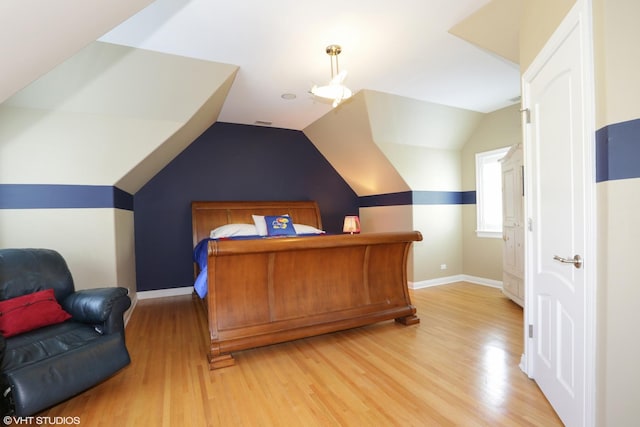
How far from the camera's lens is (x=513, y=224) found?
12.4ft

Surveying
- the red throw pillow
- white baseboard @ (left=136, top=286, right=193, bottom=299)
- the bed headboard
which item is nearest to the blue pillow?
the bed headboard

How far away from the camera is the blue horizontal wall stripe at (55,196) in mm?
2717

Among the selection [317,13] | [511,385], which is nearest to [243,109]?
[317,13]

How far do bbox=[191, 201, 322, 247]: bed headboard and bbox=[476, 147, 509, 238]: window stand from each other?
2675 millimetres

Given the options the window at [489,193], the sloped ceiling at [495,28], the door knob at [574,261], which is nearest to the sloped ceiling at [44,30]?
the sloped ceiling at [495,28]

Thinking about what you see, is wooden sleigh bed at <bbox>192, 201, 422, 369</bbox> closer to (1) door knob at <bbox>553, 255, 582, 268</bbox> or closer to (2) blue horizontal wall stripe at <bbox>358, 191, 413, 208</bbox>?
(1) door knob at <bbox>553, 255, 582, 268</bbox>

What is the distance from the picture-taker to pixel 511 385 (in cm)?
205

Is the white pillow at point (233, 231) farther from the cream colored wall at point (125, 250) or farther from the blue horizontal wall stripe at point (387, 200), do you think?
the blue horizontal wall stripe at point (387, 200)

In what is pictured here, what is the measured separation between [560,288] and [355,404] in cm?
136

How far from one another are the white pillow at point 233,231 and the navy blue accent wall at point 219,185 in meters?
0.63

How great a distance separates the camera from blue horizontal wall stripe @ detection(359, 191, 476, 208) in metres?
4.86

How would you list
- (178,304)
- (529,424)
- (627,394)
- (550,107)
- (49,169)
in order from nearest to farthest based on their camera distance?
(627,394) < (529,424) < (550,107) < (49,169) < (178,304)

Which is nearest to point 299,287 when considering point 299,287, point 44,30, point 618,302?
point 299,287

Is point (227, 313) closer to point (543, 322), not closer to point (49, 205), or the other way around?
point (49, 205)
